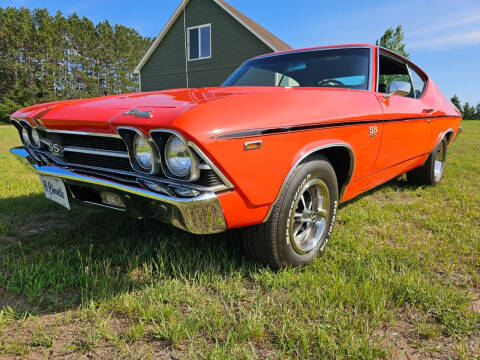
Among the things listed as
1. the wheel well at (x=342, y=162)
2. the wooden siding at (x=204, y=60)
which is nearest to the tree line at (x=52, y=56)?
the wooden siding at (x=204, y=60)

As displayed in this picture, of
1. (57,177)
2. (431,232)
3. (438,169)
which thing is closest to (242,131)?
(57,177)

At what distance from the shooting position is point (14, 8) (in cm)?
3691

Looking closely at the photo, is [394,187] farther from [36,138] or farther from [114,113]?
[36,138]

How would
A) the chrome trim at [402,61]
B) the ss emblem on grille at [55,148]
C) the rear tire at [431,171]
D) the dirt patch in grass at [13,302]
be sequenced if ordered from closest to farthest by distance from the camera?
the dirt patch in grass at [13,302], the ss emblem on grille at [55,148], the chrome trim at [402,61], the rear tire at [431,171]

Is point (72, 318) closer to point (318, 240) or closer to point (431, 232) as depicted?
point (318, 240)

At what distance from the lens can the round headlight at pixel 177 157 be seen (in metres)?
1.43

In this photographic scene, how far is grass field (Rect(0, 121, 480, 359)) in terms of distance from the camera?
1360 mm

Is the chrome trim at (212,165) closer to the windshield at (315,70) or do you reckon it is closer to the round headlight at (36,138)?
the round headlight at (36,138)

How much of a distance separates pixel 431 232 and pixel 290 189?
5.25 feet

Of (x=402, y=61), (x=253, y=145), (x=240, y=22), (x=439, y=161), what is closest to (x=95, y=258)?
(x=253, y=145)

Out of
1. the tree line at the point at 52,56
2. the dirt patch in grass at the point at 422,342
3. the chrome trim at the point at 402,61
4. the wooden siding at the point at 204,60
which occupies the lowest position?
the dirt patch in grass at the point at 422,342

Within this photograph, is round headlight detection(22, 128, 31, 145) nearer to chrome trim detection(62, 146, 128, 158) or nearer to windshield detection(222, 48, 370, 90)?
chrome trim detection(62, 146, 128, 158)

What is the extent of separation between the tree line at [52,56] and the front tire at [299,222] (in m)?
35.8

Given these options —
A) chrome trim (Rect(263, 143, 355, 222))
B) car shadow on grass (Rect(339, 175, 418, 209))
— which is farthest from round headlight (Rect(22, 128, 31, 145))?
car shadow on grass (Rect(339, 175, 418, 209))
